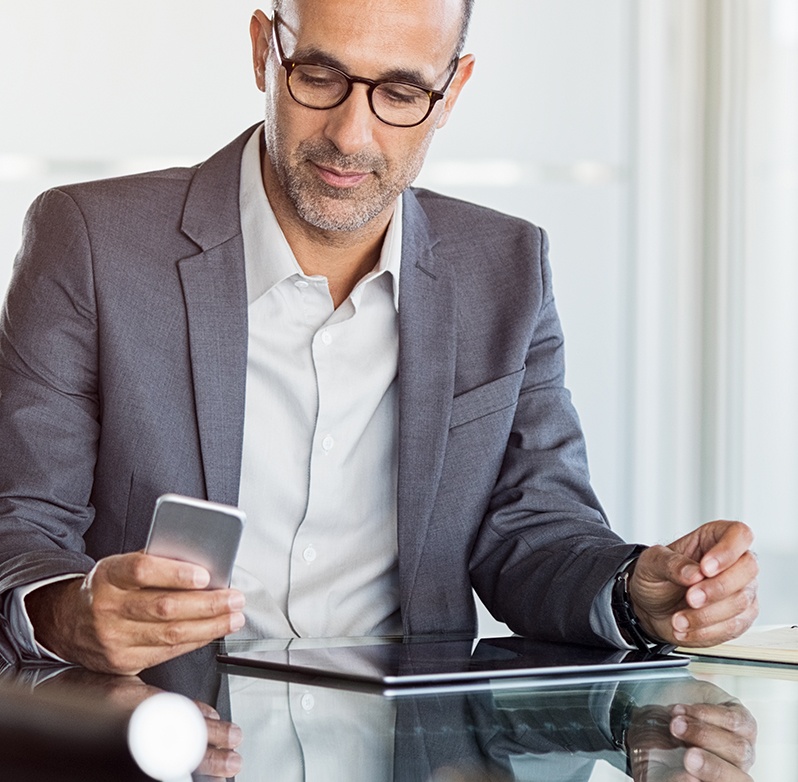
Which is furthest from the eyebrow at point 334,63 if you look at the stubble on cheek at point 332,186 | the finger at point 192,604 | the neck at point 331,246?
the finger at point 192,604

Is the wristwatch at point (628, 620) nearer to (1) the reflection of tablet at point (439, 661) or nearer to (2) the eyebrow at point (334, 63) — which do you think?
(1) the reflection of tablet at point (439, 661)

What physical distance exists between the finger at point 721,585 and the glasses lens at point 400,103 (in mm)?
759

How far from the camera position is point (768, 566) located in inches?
156

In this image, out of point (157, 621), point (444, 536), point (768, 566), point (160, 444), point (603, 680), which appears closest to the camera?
point (157, 621)

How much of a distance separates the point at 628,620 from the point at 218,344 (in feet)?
2.17

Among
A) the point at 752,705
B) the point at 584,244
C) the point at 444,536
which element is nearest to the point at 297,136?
the point at 444,536

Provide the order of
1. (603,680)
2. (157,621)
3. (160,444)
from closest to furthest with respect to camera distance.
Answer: (157,621), (603,680), (160,444)

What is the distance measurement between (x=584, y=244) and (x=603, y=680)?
9.74 ft

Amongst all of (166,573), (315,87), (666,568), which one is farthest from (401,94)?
(166,573)

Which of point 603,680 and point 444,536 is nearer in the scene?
point 603,680

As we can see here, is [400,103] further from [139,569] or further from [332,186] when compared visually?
[139,569]

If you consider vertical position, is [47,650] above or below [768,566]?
above

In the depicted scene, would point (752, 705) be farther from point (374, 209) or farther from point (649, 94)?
point (649, 94)

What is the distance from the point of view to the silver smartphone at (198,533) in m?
1.20
